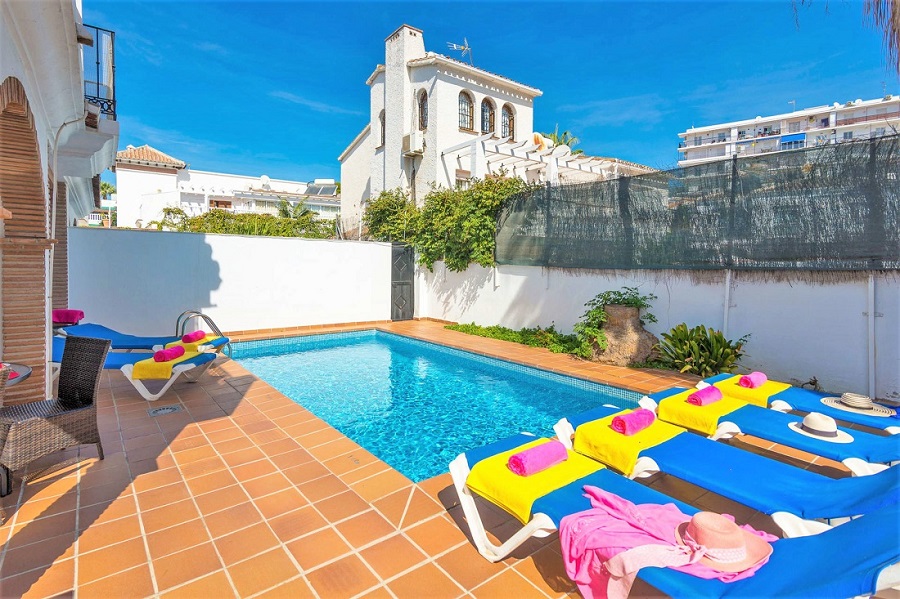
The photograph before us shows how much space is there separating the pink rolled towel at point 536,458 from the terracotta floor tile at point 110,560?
2332mm

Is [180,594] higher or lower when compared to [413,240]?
lower

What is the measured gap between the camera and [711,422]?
378cm

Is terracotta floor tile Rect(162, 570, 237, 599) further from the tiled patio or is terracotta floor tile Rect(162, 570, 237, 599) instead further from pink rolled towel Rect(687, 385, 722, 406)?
pink rolled towel Rect(687, 385, 722, 406)

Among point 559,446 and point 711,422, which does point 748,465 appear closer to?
point 711,422

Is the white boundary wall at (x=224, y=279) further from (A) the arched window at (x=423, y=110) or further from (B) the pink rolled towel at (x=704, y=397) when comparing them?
(B) the pink rolled towel at (x=704, y=397)

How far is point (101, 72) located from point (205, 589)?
295 inches

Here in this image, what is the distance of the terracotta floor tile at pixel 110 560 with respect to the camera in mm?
2373

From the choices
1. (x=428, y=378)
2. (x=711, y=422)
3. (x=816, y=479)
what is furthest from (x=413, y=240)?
(x=816, y=479)

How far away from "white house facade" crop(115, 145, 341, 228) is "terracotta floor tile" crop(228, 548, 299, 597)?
2469 cm

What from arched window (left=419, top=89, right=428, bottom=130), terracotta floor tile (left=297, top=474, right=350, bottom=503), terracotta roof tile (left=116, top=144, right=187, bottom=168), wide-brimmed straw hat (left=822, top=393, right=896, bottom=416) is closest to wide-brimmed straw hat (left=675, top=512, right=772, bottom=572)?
terracotta floor tile (left=297, top=474, right=350, bottom=503)

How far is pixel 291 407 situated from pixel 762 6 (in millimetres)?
9476

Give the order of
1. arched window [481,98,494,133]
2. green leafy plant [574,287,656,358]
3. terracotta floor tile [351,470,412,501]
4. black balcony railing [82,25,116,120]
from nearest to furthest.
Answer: terracotta floor tile [351,470,412,501], black balcony railing [82,25,116,120], green leafy plant [574,287,656,358], arched window [481,98,494,133]

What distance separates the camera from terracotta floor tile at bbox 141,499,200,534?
9.30 ft

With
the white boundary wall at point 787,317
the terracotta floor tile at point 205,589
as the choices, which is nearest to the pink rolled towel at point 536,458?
the terracotta floor tile at point 205,589
